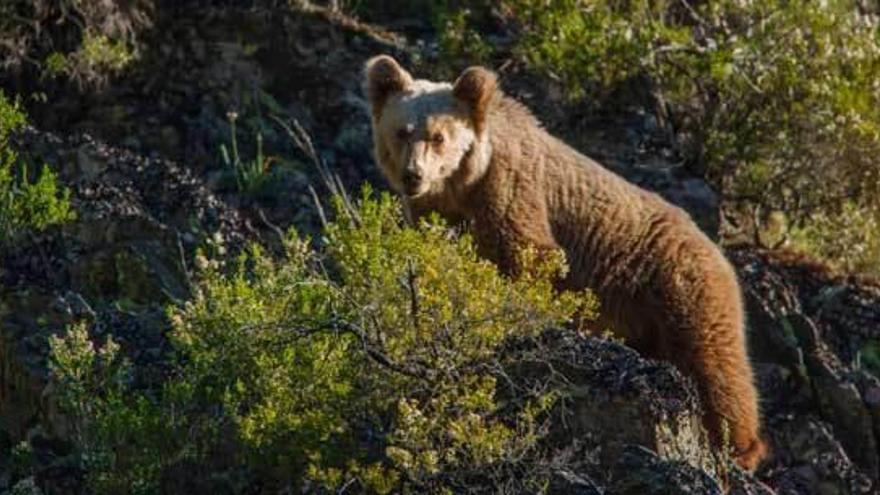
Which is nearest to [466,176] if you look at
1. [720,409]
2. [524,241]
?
[524,241]

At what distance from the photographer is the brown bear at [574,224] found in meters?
10.7

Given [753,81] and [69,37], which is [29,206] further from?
[753,81]

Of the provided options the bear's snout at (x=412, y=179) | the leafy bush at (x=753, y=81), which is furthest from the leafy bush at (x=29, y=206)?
the leafy bush at (x=753, y=81)

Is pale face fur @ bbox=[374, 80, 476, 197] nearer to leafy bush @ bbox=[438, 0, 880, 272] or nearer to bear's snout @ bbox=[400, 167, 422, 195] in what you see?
bear's snout @ bbox=[400, 167, 422, 195]

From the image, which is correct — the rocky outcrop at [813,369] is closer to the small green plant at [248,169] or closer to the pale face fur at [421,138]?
the pale face fur at [421,138]

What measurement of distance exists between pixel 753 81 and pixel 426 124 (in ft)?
10.4

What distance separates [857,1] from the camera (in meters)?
14.8

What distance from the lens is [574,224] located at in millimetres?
11055

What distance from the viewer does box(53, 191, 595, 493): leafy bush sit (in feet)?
27.6

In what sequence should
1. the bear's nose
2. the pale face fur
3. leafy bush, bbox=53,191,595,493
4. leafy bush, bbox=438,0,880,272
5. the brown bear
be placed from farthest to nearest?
leafy bush, bbox=438,0,880,272 < the brown bear < the pale face fur < the bear's nose < leafy bush, bbox=53,191,595,493

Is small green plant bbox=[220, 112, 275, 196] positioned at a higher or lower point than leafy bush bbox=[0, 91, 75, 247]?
lower

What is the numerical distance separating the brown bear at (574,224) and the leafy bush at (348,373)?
1.57 meters

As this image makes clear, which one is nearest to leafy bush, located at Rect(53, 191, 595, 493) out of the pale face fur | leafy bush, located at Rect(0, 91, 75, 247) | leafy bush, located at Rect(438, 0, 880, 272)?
the pale face fur

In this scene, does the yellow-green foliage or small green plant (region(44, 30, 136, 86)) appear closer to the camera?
small green plant (region(44, 30, 136, 86))
